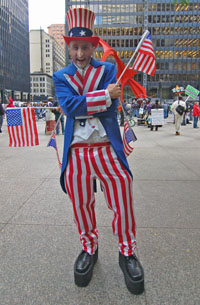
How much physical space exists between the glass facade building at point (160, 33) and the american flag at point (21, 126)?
77221 millimetres

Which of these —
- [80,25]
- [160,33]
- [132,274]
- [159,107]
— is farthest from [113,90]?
[160,33]

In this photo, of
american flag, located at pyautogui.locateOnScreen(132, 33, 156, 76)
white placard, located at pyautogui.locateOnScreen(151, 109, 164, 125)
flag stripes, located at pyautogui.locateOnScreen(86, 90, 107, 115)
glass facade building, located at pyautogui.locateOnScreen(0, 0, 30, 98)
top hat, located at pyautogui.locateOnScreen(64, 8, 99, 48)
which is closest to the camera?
flag stripes, located at pyautogui.locateOnScreen(86, 90, 107, 115)

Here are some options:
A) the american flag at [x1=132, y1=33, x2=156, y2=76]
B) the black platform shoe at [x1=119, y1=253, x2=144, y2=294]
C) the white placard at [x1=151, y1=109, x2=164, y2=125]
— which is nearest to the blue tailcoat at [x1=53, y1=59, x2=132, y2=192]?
the american flag at [x1=132, y1=33, x2=156, y2=76]

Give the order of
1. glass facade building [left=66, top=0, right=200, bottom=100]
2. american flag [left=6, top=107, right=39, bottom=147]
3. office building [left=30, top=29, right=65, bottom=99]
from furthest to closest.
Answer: office building [left=30, top=29, right=65, bottom=99] → glass facade building [left=66, top=0, right=200, bottom=100] → american flag [left=6, top=107, right=39, bottom=147]

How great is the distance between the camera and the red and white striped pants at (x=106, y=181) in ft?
6.94

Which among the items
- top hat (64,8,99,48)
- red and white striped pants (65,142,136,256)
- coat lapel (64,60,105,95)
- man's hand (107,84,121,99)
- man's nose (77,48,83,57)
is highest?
top hat (64,8,99,48)

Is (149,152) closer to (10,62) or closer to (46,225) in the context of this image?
(46,225)

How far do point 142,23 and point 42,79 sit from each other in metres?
69.2

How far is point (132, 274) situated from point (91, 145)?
1.04 metres

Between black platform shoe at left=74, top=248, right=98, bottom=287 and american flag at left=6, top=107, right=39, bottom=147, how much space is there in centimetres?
121

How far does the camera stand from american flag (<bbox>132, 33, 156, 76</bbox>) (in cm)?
249

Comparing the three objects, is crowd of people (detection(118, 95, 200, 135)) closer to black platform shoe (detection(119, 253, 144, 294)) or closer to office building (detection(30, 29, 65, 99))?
black platform shoe (detection(119, 253, 144, 294))

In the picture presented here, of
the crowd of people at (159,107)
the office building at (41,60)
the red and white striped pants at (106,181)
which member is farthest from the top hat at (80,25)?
the office building at (41,60)

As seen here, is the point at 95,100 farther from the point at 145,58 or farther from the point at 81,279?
the point at 81,279
